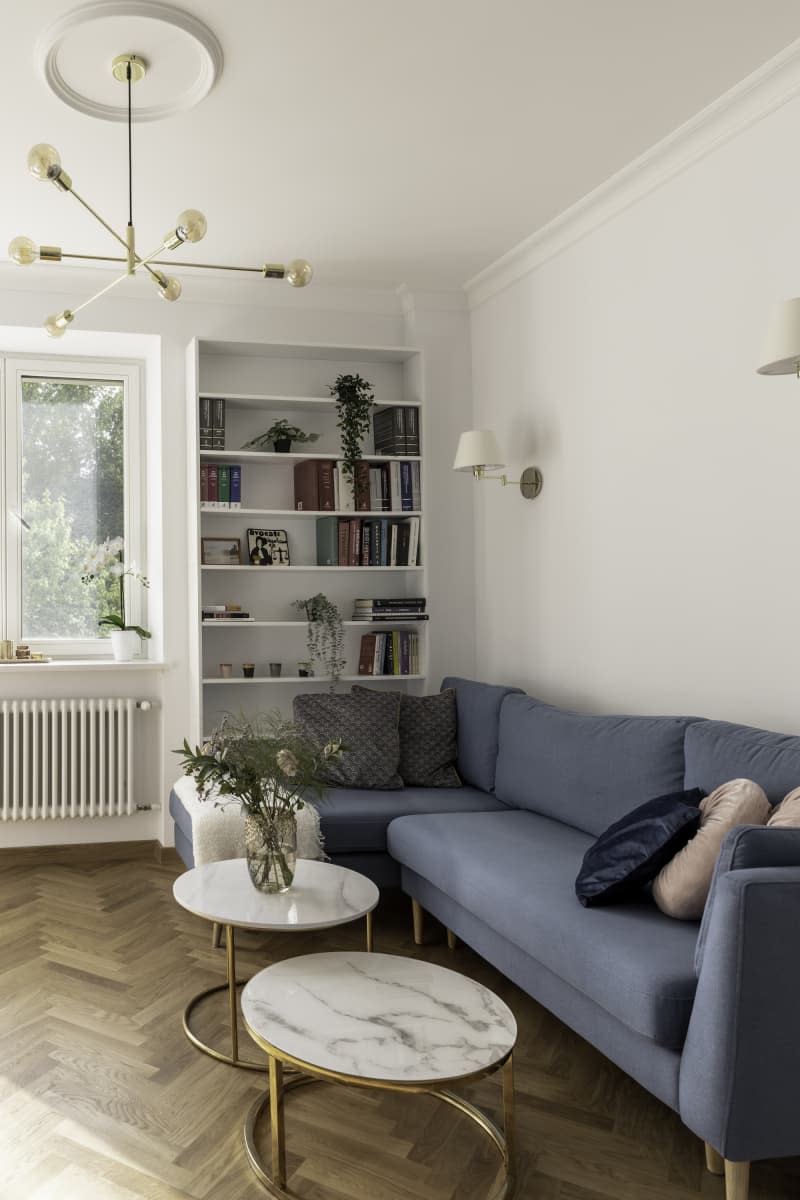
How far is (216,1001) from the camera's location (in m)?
3.20

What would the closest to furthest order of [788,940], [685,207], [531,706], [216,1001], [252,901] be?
[788,940], [252,901], [216,1001], [685,207], [531,706]

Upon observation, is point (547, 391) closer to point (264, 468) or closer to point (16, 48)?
point (264, 468)

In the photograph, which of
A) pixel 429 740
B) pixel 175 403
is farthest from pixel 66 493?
pixel 429 740

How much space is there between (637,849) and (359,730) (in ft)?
6.12

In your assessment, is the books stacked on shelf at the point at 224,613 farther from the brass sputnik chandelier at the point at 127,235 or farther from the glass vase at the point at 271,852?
the glass vase at the point at 271,852

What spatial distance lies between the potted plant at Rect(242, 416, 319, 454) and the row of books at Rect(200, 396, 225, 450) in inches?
11.4

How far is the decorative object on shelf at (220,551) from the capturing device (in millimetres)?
4883

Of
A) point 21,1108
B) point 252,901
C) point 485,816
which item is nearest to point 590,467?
point 485,816

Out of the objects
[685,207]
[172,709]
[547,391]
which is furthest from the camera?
[172,709]

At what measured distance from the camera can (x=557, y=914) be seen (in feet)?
8.50

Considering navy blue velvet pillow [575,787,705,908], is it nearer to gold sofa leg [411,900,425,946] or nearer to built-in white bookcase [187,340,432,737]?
gold sofa leg [411,900,425,946]

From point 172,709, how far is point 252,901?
7.37ft

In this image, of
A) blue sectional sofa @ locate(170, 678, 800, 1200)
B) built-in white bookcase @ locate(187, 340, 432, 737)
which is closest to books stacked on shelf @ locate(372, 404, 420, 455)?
built-in white bookcase @ locate(187, 340, 432, 737)

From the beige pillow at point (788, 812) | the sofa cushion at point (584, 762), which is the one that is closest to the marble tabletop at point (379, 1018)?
the beige pillow at point (788, 812)
